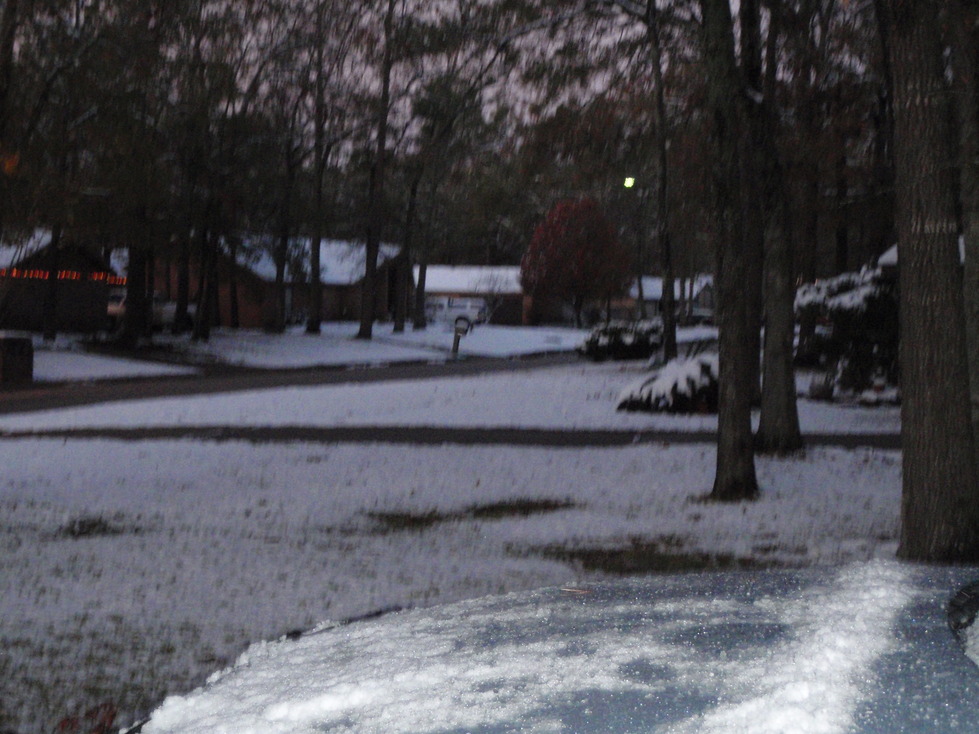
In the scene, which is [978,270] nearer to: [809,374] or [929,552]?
[929,552]

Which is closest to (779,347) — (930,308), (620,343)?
(930,308)

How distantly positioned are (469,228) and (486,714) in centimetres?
7484

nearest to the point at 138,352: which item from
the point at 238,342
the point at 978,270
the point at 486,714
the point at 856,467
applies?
the point at 238,342

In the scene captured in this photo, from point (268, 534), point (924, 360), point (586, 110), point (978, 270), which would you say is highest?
point (586, 110)

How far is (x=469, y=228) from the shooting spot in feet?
255

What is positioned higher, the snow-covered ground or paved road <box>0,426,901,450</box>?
paved road <box>0,426,901,450</box>

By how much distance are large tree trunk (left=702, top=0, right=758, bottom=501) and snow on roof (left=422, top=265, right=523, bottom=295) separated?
7094 centimetres

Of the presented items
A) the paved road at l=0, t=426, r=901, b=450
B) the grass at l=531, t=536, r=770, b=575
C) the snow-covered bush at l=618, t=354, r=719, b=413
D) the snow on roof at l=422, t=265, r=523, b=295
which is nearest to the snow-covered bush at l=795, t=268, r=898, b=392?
the snow-covered bush at l=618, t=354, r=719, b=413

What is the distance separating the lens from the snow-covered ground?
20.4 feet

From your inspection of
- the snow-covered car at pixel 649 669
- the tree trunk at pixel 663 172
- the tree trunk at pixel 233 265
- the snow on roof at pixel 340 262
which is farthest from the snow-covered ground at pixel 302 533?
the snow on roof at pixel 340 262

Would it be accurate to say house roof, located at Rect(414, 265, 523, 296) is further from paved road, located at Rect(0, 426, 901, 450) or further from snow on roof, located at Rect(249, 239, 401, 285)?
paved road, located at Rect(0, 426, 901, 450)

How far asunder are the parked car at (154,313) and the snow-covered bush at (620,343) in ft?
63.8

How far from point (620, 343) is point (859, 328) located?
18184 millimetres

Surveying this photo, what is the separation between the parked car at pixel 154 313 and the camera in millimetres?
49750
